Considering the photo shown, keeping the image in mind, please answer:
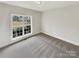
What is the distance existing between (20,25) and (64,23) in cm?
295

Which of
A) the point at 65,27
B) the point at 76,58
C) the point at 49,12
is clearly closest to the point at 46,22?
the point at 49,12

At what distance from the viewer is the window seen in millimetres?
4117

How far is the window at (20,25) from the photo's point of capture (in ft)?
13.5

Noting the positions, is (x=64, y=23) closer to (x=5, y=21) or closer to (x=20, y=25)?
(x=20, y=25)

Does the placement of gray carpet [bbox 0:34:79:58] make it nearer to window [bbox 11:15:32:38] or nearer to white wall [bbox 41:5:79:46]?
white wall [bbox 41:5:79:46]

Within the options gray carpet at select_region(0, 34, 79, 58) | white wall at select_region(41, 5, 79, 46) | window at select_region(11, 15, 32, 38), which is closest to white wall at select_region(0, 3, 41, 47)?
window at select_region(11, 15, 32, 38)

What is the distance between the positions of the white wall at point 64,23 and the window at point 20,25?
165 centimetres

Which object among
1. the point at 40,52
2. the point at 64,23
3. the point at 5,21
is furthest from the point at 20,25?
the point at 64,23

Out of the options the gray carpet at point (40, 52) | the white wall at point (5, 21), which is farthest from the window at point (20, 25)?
the gray carpet at point (40, 52)

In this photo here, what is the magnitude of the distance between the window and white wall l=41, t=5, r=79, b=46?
165 cm

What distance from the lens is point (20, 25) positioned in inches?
181

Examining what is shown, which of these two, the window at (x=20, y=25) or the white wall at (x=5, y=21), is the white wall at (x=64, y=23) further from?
the white wall at (x=5, y=21)

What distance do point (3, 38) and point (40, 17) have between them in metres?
4.02

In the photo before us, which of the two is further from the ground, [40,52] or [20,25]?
[20,25]
